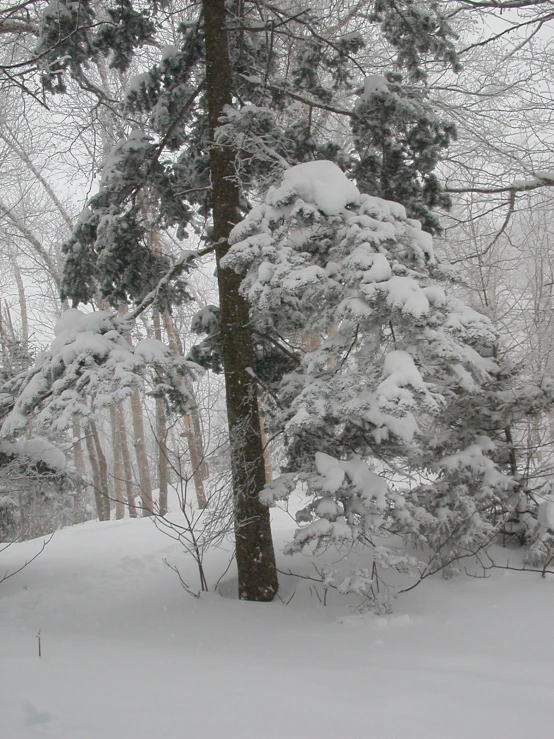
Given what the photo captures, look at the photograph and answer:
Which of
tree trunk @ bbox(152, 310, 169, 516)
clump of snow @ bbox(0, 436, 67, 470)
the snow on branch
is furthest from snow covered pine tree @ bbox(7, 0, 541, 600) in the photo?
tree trunk @ bbox(152, 310, 169, 516)

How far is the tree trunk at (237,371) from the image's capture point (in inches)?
218

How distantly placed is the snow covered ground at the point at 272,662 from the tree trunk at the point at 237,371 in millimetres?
470

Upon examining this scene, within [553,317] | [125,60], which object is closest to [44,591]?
[125,60]

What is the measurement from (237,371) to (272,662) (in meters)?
2.83

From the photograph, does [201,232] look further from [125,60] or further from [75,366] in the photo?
[75,366]

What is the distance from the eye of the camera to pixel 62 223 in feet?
57.6

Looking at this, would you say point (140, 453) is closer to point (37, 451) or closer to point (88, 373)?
point (37, 451)

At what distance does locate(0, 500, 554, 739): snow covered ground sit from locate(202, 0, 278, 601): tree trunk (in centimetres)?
47

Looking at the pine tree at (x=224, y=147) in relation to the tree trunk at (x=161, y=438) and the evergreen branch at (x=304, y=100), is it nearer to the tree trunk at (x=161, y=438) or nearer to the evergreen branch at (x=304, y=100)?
the evergreen branch at (x=304, y=100)

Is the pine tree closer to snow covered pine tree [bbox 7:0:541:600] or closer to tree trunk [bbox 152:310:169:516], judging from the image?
snow covered pine tree [bbox 7:0:541:600]

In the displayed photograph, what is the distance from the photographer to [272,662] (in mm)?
3865

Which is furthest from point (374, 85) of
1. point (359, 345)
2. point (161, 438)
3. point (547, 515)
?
point (161, 438)

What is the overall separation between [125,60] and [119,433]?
11981 mm

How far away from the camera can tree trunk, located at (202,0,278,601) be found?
5547 millimetres
